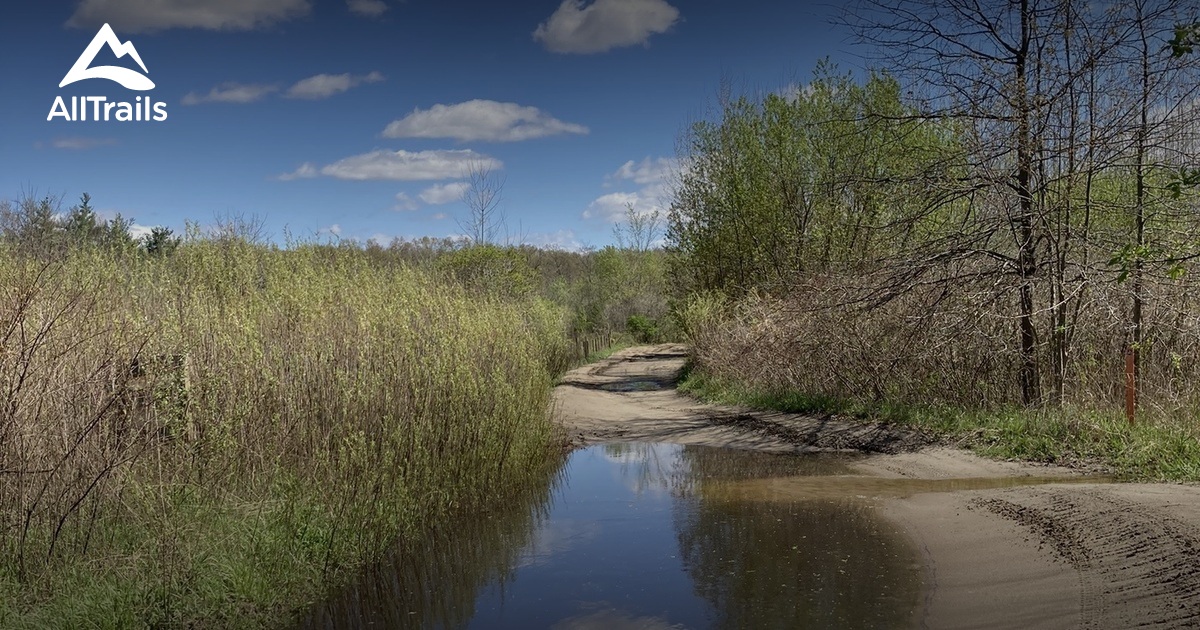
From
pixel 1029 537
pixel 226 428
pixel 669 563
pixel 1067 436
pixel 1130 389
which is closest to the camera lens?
pixel 226 428

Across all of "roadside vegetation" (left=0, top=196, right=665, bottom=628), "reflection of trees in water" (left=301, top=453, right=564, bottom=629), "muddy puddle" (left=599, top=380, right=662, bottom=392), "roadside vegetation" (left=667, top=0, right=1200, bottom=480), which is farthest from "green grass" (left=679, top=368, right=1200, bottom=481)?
"muddy puddle" (left=599, top=380, right=662, bottom=392)

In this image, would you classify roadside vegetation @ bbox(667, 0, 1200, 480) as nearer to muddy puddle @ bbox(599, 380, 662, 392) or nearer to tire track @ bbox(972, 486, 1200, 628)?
tire track @ bbox(972, 486, 1200, 628)

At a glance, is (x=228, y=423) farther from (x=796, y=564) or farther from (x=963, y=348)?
(x=963, y=348)

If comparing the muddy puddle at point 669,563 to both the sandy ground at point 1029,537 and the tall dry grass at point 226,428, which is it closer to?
the sandy ground at point 1029,537

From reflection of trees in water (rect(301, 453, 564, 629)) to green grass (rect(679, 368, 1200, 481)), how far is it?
598cm

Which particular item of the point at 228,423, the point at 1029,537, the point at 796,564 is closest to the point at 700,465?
the point at 796,564

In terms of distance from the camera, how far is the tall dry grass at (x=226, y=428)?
19.2 ft

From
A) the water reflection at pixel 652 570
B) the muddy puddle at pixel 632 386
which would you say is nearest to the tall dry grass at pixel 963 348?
the water reflection at pixel 652 570

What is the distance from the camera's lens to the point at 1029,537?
7109 mm

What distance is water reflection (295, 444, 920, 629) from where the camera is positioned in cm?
627

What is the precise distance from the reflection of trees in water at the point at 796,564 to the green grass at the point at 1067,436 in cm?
288

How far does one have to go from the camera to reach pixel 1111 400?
10984 mm

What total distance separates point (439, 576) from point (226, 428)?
2.21 metres

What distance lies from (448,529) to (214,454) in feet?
8.08
